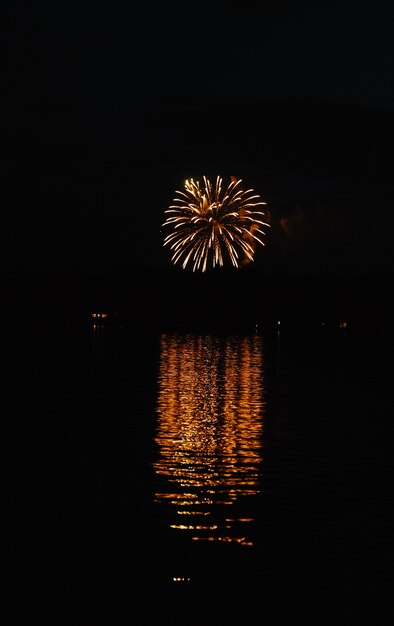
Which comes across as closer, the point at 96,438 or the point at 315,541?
the point at 315,541

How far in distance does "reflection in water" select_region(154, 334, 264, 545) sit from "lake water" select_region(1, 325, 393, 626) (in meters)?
0.10

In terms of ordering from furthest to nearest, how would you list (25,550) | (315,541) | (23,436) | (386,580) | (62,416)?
(62,416) → (23,436) → (315,541) → (25,550) → (386,580)

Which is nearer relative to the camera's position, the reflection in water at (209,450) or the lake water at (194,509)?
the lake water at (194,509)

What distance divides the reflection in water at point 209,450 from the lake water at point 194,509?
0.32ft

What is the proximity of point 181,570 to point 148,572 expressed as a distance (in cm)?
67

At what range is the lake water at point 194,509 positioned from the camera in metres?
19.2

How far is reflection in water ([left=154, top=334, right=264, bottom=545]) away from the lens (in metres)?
25.7

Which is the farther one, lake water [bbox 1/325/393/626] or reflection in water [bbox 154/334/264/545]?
reflection in water [bbox 154/334/264/545]

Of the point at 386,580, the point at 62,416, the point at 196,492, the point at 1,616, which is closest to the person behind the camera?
the point at 1,616

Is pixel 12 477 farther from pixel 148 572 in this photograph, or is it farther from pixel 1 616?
pixel 1 616

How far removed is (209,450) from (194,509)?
10.9 meters

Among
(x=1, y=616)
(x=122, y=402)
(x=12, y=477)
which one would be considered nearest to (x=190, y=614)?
(x=1, y=616)

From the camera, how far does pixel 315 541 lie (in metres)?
23.7

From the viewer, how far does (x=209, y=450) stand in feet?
123
